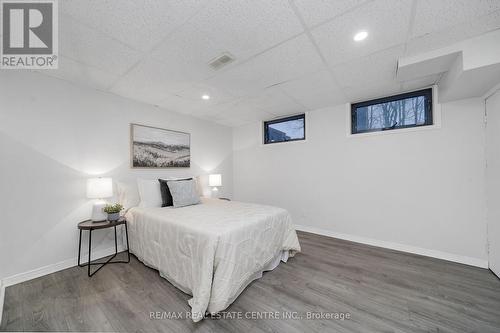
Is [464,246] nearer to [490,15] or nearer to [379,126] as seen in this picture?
[379,126]

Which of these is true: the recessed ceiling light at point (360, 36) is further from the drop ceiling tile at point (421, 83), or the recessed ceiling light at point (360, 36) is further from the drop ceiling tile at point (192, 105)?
the drop ceiling tile at point (192, 105)

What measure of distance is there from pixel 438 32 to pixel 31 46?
12.3ft

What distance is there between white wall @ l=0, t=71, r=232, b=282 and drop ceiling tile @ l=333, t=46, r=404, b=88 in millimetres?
3243

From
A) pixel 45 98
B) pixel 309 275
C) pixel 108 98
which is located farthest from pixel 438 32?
pixel 45 98

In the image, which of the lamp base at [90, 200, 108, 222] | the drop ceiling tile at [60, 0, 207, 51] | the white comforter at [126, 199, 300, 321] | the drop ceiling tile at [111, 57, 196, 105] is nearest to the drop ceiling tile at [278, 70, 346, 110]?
the drop ceiling tile at [111, 57, 196, 105]

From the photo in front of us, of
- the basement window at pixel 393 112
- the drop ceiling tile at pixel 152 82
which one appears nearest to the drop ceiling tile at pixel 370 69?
the basement window at pixel 393 112

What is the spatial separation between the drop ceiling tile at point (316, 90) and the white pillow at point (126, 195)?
9.10ft

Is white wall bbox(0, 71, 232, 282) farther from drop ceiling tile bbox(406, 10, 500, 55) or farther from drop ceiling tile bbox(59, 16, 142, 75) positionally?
drop ceiling tile bbox(406, 10, 500, 55)

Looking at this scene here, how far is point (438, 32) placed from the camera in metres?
1.61

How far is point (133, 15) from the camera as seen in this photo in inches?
55.6

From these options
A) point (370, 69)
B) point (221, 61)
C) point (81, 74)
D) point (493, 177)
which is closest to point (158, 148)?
point (81, 74)

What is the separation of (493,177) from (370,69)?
6.22ft

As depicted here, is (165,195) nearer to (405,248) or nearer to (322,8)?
(322,8)

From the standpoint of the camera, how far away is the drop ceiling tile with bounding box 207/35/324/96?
6.02ft
